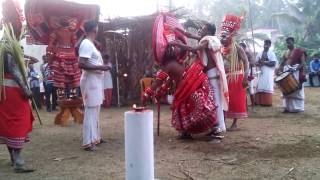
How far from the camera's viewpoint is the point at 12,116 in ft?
16.9

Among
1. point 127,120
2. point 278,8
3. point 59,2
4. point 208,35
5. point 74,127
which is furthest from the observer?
point 278,8

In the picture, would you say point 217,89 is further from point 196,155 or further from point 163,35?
point 196,155

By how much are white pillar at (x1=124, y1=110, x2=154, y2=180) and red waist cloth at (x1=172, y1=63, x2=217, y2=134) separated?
2.59m

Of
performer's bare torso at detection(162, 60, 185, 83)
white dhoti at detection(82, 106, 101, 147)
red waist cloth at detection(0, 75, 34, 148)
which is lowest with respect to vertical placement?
white dhoti at detection(82, 106, 101, 147)

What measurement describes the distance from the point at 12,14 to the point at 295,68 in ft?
22.6

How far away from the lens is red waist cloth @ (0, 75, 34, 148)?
5141 mm

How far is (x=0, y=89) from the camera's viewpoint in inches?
199

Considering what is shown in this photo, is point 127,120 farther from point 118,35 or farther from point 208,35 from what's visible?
point 118,35

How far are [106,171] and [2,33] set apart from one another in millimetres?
2062

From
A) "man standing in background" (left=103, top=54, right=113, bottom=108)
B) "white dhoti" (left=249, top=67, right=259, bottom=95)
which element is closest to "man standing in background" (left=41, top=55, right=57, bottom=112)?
"man standing in background" (left=103, top=54, right=113, bottom=108)

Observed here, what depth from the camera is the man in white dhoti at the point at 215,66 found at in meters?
6.66

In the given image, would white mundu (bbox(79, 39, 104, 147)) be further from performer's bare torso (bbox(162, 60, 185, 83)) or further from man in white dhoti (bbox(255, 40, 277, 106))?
man in white dhoti (bbox(255, 40, 277, 106))

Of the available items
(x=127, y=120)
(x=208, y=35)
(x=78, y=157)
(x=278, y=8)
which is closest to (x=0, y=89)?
(x=78, y=157)

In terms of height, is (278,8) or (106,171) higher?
(278,8)
